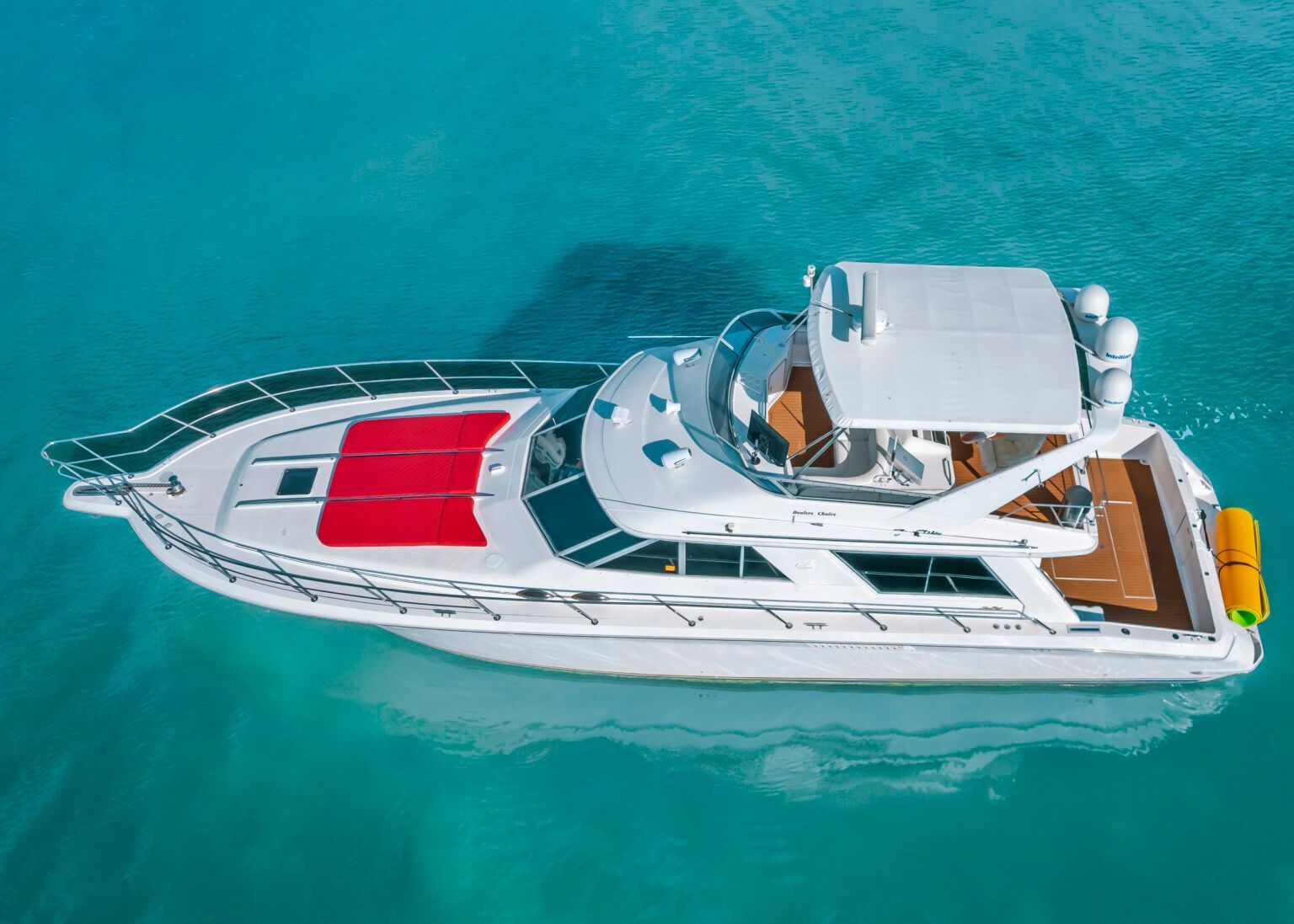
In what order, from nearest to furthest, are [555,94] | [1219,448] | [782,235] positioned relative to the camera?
[1219,448], [782,235], [555,94]

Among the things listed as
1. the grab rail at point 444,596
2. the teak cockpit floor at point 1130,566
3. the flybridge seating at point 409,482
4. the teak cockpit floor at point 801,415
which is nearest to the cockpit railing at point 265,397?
the flybridge seating at point 409,482

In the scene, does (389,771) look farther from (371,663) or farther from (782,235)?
(782,235)

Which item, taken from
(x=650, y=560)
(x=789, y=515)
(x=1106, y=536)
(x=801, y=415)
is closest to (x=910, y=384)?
(x=789, y=515)

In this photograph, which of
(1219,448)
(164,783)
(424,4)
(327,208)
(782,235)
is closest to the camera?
(164,783)

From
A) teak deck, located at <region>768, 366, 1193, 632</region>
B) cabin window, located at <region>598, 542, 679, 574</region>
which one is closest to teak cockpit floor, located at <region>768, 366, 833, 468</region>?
teak deck, located at <region>768, 366, 1193, 632</region>

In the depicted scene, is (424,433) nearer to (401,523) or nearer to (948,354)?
(401,523)

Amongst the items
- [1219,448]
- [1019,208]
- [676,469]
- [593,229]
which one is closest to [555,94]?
[593,229]

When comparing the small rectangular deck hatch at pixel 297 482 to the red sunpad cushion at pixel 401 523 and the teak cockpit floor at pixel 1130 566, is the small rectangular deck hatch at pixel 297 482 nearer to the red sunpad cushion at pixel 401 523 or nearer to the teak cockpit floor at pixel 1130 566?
the red sunpad cushion at pixel 401 523
